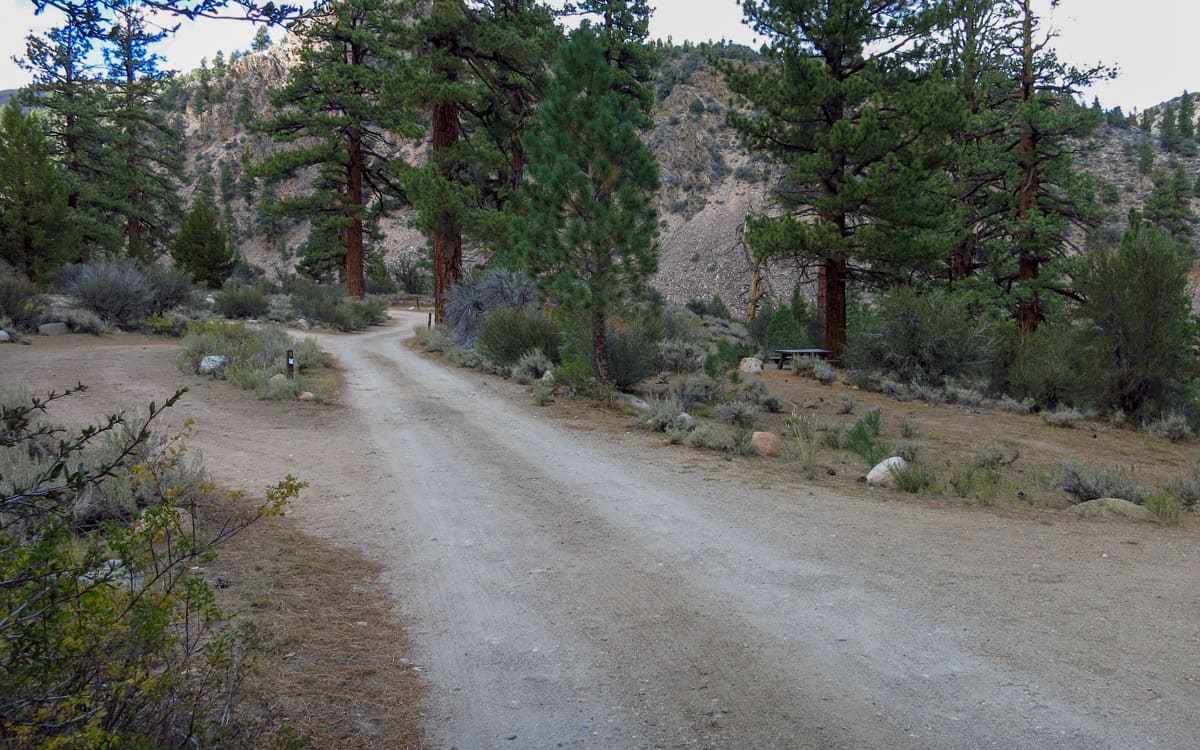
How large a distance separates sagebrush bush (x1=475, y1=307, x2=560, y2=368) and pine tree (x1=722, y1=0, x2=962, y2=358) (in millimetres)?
5672

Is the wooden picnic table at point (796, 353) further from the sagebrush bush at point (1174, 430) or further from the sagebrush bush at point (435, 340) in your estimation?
the sagebrush bush at point (435, 340)

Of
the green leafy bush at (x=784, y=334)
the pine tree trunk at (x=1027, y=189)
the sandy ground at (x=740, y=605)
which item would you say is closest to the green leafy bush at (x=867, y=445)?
the sandy ground at (x=740, y=605)

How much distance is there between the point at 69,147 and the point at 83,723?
39668 mm

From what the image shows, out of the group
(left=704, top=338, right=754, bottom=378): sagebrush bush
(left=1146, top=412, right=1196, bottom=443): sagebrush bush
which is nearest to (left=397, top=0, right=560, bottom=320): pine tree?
(left=704, top=338, right=754, bottom=378): sagebrush bush

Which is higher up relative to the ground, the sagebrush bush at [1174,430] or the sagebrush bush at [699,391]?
the sagebrush bush at [699,391]

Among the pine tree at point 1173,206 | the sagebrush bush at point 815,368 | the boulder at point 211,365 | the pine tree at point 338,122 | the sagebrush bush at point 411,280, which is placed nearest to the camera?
the boulder at point 211,365

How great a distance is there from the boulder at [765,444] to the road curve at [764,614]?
1460 mm

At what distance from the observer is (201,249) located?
3509cm

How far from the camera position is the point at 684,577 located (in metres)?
5.35

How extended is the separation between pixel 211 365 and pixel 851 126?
1493cm

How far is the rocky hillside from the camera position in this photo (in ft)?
190

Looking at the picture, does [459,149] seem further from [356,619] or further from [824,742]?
[824,742]

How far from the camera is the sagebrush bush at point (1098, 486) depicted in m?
8.01

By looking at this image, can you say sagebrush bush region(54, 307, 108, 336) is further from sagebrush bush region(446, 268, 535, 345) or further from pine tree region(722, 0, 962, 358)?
pine tree region(722, 0, 962, 358)
